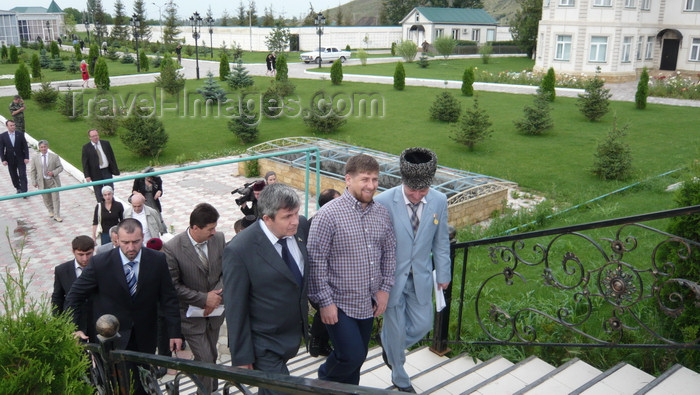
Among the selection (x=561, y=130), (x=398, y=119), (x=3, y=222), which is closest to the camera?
(x=3, y=222)

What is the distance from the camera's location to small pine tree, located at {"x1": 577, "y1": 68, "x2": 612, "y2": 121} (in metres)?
19.0

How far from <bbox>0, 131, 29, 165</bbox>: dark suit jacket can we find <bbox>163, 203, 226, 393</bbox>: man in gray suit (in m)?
8.84

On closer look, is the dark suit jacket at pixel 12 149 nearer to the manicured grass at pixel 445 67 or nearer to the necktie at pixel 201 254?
the necktie at pixel 201 254

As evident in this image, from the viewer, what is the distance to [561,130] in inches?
721

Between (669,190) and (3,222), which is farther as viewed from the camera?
(669,190)

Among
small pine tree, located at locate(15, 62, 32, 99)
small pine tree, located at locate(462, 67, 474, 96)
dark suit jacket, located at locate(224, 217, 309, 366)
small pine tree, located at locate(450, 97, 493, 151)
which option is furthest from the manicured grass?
dark suit jacket, located at locate(224, 217, 309, 366)

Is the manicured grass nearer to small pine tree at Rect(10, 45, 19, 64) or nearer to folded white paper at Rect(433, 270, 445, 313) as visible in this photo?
small pine tree at Rect(10, 45, 19, 64)

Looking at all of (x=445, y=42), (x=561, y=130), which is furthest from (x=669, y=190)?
(x=445, y=42)

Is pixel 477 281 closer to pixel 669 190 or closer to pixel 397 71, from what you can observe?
pixel 669 190

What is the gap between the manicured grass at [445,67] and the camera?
114ft

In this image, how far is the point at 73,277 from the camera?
14.2 ft

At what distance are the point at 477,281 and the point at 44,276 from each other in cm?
617

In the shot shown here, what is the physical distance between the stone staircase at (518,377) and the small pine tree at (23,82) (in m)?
25.2

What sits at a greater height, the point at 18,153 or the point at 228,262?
the point at 228,262
